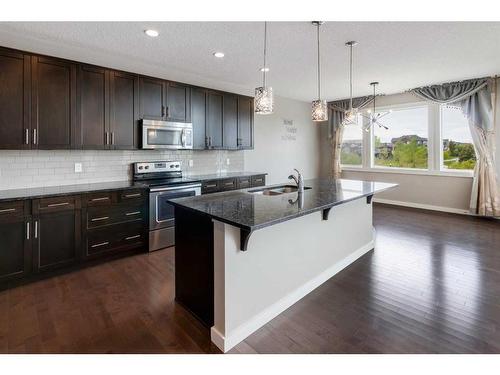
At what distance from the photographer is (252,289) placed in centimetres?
212

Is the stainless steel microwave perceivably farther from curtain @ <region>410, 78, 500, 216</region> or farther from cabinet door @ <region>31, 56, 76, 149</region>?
curtain @ <region>410, 78, 500, 216</region>

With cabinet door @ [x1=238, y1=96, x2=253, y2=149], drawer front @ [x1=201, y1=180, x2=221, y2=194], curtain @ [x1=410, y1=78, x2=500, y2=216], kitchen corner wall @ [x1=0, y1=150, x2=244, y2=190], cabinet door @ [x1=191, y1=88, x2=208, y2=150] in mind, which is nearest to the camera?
kitchen corner wall @ [x1=0, y1=150, x2=244, y2=190]

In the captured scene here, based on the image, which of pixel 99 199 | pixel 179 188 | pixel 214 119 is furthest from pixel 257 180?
pixel 99 199

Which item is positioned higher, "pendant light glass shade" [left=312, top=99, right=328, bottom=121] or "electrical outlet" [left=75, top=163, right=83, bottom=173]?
"pendant light glass shade" [left=312, top=99, right=328, bottom=121]

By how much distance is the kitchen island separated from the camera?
1.93m

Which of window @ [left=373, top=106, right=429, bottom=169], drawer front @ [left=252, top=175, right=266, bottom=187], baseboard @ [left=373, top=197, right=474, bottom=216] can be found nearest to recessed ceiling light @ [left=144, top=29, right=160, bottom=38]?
drawer front @ [left=252, top=175, right=266, bottom=187]

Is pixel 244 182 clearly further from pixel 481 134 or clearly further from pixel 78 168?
pixel 481 134

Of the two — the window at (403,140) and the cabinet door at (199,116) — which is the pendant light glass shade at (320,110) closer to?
the cabinet door at (199,116)

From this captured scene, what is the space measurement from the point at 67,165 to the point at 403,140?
6395 millimetres

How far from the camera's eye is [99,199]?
10.8 ft

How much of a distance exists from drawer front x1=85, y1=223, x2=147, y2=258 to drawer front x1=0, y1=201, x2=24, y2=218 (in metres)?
0.68

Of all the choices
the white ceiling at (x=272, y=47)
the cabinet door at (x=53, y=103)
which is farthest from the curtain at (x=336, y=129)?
the cabinet door at (x=53, y=103)

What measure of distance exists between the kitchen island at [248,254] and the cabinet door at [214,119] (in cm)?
214

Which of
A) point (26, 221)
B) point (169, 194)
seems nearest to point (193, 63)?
point (169, 194)
